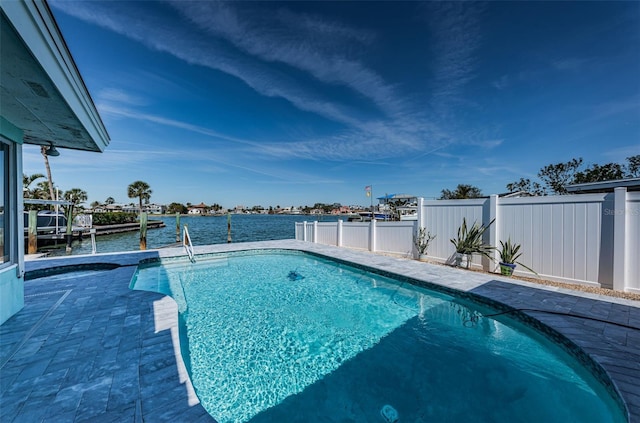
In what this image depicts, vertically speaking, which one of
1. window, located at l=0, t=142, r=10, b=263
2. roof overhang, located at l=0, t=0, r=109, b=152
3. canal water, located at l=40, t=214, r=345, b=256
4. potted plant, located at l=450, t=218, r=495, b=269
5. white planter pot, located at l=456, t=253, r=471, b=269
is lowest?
canal water, located at l=40, t=214, r=345, b=256

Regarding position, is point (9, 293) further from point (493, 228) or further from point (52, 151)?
point (493, 228)

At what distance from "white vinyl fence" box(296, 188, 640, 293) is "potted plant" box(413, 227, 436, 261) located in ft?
0.43

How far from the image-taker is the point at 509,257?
235 inches

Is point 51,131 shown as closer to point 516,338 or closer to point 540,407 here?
point 540,407

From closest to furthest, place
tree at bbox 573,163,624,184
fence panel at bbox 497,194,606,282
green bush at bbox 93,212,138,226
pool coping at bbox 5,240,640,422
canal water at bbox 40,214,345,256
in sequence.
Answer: pool coping at bbox 5,240,640,422, fence panel at bbox 497,194,606,282, canal water at bbox 40,214,345,256, tree at bbox 573,163,624,184, green bush at bbox 93,212,138,226

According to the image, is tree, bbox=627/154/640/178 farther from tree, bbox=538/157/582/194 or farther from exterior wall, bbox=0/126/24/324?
exterior wall, bbox=0/126/24/324

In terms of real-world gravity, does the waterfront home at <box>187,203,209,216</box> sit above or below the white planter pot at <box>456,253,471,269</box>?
above

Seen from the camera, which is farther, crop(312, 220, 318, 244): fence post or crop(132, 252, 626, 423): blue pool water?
crop(312, 220, 318, 244): fence post

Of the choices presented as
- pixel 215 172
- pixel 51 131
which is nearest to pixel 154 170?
pixel 215 172

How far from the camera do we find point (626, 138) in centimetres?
1173

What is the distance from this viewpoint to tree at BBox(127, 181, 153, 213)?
3934 centimetres

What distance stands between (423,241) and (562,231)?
3.30 meters

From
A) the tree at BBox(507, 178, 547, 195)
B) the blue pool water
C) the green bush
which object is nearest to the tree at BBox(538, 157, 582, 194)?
the tree at BBox(507, 178, 547, 195)

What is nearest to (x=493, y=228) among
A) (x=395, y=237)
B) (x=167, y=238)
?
(x=395, y=237)
